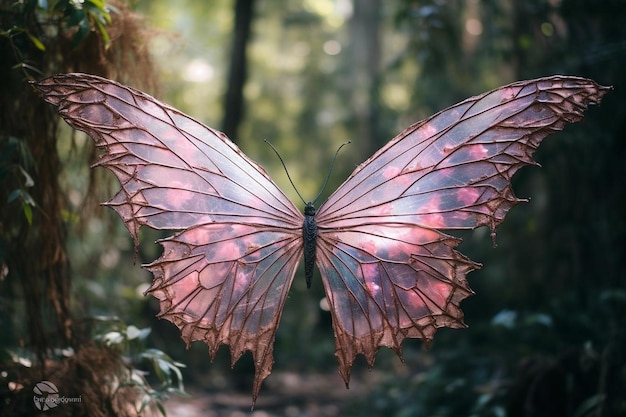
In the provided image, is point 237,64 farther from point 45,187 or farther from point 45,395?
point 45,395

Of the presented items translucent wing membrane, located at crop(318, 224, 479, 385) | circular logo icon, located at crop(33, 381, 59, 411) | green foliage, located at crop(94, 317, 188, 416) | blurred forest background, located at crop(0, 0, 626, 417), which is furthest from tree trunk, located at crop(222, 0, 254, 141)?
translucent wing membrane, located at crop(318, 224, 479, 385)

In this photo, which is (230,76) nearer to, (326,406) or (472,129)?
(326,406)

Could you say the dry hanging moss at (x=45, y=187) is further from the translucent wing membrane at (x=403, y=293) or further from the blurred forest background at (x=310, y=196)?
the translucent wing membrane at (x=403, y=293)

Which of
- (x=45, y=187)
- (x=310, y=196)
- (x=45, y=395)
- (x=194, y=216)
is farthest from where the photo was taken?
(x=310, y=196)

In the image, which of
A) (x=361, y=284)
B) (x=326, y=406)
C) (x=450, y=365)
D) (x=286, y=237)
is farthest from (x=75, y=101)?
(x=326, y=406)

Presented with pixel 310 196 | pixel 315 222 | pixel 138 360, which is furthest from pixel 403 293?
pixel 310 196

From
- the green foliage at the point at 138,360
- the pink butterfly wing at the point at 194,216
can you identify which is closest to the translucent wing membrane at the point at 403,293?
the pink butterfly wing at the point at 194,216

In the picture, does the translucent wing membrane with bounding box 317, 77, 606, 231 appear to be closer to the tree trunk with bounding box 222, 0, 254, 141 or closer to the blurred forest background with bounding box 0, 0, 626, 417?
the blurred forest background with bounding box 0, 0, 626, 417
